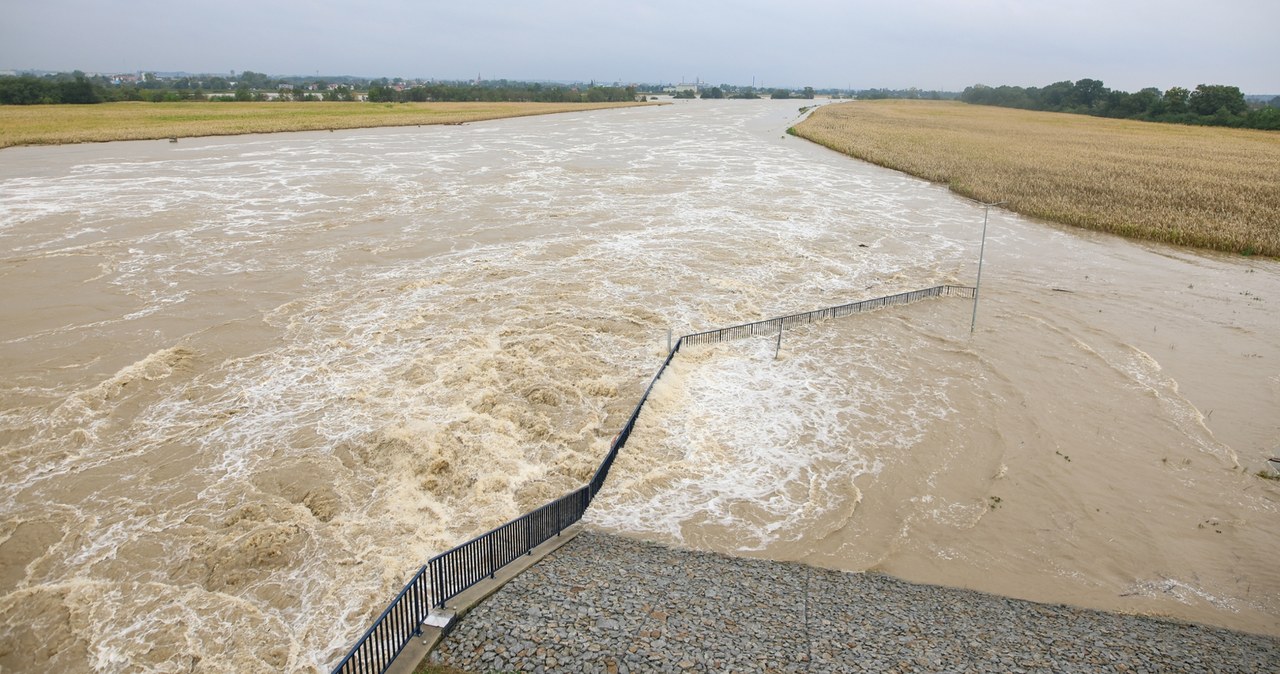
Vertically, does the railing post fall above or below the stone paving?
above

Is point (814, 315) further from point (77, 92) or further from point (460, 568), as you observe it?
point (77, 92)

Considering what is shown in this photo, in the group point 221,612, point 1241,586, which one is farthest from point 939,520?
point 221,612

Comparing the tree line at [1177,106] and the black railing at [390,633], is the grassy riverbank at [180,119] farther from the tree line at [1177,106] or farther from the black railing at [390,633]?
the tree line at [1177,106]

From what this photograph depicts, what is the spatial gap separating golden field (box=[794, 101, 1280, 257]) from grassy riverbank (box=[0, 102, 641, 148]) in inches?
2212

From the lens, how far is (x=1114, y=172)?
51.1 metres

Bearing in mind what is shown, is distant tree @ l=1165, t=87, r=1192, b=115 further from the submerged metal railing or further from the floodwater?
the submerged metal railing

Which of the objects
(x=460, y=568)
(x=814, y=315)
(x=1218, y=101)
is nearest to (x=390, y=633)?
(x=460, y=568)

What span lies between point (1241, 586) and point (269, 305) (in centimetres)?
2472

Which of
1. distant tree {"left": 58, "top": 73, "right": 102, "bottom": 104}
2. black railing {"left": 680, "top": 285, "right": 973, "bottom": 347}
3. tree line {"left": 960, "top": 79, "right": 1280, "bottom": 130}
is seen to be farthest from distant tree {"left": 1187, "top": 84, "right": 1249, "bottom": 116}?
distant tree {"left": 58, "top": 73, "right": 102, "bottom": 104}

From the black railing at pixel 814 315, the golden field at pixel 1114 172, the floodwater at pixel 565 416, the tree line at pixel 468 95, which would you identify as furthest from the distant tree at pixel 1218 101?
the tree line at pixel 468 95

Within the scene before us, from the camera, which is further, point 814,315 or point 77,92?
point 77,92

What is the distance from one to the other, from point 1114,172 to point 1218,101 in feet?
263

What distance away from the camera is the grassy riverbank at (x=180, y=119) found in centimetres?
6229

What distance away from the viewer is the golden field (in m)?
35.6
